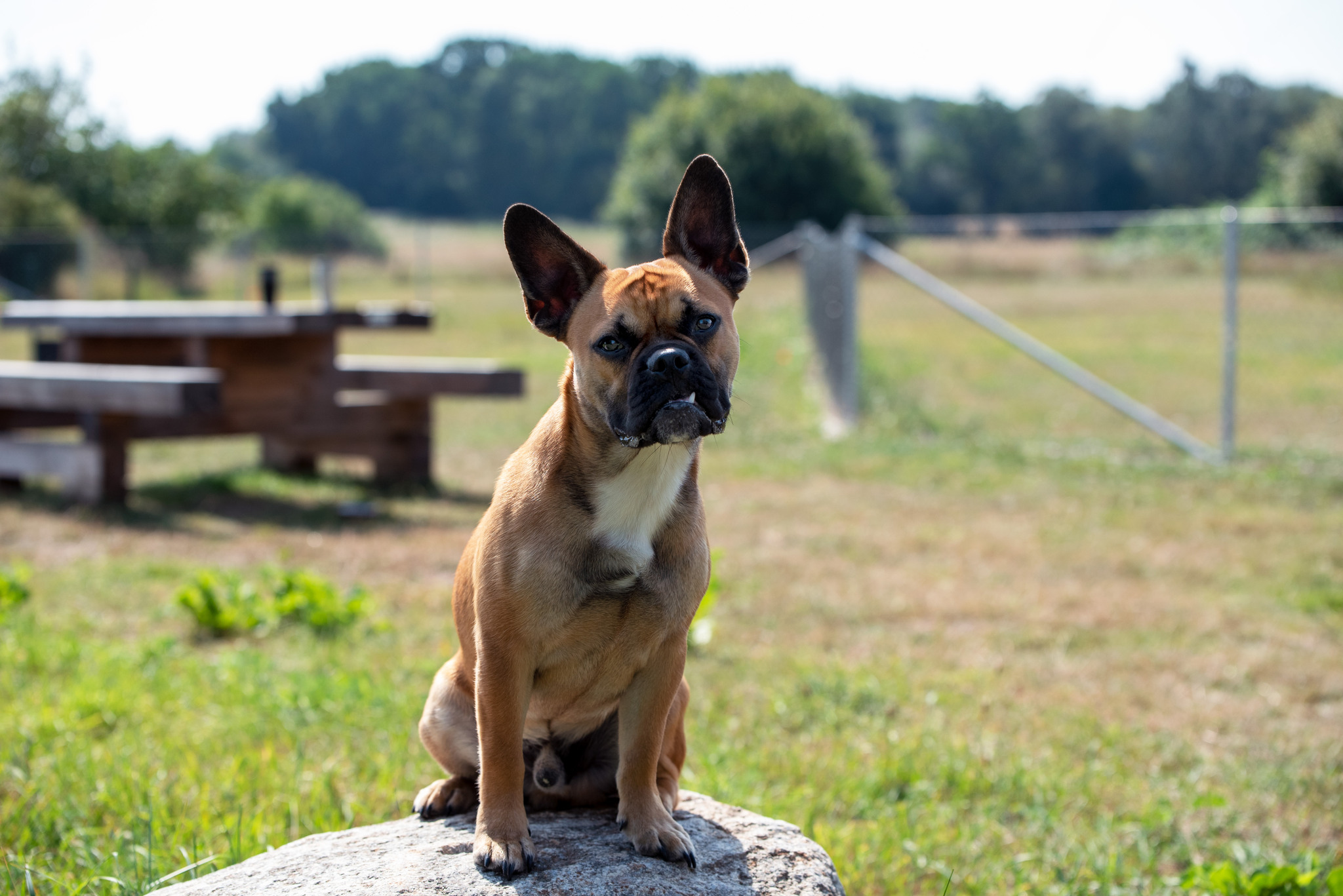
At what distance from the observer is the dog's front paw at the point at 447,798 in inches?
105

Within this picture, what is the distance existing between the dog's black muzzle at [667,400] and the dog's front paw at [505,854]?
0.84m

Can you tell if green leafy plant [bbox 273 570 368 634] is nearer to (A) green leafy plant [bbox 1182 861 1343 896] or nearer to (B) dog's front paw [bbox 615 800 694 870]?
(B) dog's front paw [bbox 615 800 694 870]

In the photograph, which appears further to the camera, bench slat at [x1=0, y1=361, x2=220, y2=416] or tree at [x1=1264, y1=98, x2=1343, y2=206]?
tree at [x1=1264, y1=98, x2=1343, y2=206]

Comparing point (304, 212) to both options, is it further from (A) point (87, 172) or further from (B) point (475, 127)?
(B) point (475, 127)

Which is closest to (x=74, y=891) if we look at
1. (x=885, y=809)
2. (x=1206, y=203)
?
(x=885, y=809)

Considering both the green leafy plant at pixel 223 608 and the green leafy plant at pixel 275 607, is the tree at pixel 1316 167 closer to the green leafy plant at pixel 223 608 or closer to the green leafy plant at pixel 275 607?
the green leafy plant at pixel 275 607

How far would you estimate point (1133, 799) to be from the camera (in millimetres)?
3818

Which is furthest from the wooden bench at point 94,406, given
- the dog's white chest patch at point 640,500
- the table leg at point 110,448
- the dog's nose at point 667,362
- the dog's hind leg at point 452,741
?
the dog's nose at point 667,362

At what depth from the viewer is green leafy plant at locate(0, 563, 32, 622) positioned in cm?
522

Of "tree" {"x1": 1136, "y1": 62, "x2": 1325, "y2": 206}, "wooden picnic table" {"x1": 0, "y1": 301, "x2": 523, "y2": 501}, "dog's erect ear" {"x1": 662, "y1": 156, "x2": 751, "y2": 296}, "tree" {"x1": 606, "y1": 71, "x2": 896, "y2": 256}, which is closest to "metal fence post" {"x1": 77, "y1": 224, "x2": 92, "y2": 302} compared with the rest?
"tree" {"x1": 606, "y1": 71, "x2": 896, "y2": 256}

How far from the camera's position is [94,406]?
24.5 ft

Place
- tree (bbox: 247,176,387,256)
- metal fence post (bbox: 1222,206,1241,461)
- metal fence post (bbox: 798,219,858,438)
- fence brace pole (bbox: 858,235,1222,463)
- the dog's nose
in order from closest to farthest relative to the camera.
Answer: the dog's nose → metal fence post (bbox: 1222,206,1241,461) → fence brace pole (bbox: 858,235,1222,463) → metal fence post (bbox: 798,219,858,438) → tree (bbox: 247,176,387,256)

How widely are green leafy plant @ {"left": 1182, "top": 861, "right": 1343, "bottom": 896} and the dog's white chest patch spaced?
1.79 m

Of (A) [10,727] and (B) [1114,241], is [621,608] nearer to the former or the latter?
(A) [10,727]
